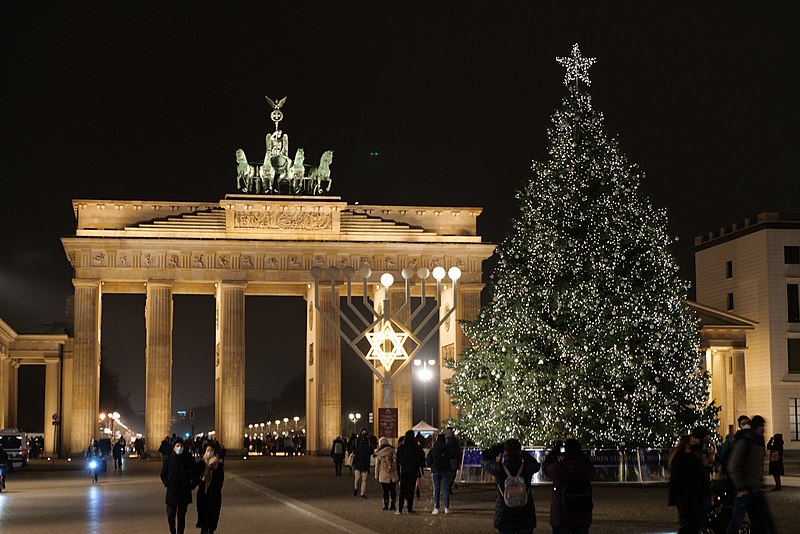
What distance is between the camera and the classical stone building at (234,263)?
80125 millimetres

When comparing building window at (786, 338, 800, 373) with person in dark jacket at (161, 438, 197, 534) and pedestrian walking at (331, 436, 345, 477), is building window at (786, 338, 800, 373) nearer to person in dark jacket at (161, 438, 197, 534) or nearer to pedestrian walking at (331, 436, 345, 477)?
pedestrian walking at (331, 436, 345, 477)

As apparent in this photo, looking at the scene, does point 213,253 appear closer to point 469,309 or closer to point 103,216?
point 103,216

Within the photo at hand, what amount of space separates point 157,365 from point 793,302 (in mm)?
Answer: 38745

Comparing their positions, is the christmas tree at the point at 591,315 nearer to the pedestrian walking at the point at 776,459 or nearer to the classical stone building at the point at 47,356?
the pedestrian walking at the point at 776,459

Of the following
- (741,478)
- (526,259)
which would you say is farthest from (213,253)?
(741,478)

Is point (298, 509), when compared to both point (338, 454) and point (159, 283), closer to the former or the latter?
point (338, 454)

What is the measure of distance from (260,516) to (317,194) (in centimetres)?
5614

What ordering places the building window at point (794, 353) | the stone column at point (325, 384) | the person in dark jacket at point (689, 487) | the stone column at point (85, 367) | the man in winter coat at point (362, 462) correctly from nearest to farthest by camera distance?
1. the person in dark jacket at point (689, 487)
2. the man in winter coat at point (362, 462)
3. the stone column at point (85, 367)
4. the building window at point (794, 353)
5. the stone column at point (325, 384)

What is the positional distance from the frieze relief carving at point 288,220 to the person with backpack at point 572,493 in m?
67.4

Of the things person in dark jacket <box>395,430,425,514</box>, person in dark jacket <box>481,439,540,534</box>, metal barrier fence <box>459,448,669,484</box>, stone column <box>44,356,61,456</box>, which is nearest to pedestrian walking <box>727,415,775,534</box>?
person in dark jacket <box>481,439,540,534</box>

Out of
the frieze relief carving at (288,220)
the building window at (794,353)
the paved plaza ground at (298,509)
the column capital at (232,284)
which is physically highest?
the frieze relief carving at (288,220)

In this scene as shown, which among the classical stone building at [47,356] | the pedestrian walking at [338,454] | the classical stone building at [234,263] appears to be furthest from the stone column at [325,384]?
the pedestrian walking at [338,454]

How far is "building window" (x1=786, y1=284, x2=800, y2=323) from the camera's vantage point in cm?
7981

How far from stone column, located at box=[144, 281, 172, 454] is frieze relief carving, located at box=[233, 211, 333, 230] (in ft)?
23.5
